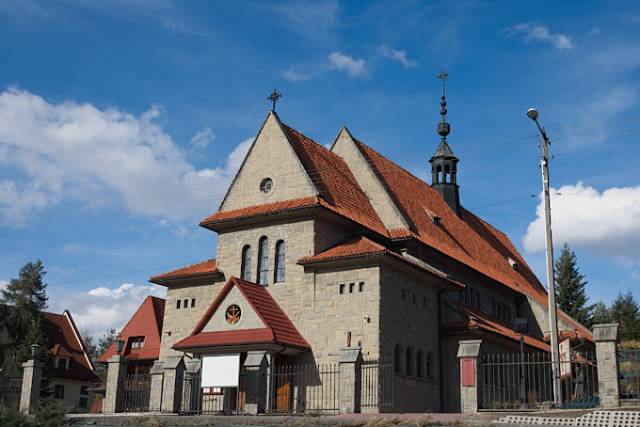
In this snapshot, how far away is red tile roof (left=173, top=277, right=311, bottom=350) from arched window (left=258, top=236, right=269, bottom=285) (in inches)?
42.3

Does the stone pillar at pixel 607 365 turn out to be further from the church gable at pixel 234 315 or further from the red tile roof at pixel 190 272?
the red tile roof at pixel 190 272

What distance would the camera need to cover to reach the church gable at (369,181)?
107 feet

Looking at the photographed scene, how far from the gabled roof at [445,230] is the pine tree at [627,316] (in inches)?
537

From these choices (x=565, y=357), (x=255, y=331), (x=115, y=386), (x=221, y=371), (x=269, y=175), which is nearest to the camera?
(x=565, y=357)

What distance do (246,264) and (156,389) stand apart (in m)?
6.97

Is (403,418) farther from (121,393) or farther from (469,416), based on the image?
(121,393)

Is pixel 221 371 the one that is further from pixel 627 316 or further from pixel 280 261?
pixel 627 316

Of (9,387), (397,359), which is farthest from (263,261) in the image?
(9,387)

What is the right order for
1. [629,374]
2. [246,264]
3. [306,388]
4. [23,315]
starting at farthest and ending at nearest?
[23,315], [246,264], [306,388], [629,374]

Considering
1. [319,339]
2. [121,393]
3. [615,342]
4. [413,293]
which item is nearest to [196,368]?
[121,393]

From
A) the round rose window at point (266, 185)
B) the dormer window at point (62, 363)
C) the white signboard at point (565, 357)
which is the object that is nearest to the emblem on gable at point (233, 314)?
the round rose window at point (266, 185)

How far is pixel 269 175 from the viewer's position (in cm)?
3133

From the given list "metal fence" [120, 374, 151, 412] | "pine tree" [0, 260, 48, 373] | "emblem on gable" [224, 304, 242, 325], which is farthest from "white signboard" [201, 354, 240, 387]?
"pine tree" [0, 260, 48, 373]

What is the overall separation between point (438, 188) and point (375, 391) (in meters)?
21.2
